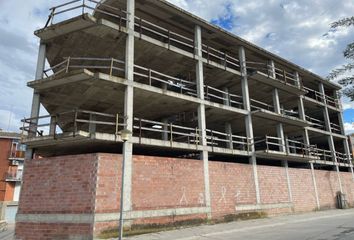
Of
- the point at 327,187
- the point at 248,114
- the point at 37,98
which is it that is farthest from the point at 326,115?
the point at 37,98

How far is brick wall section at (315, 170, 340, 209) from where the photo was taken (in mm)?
23000

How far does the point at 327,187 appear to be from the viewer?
78.4 ft

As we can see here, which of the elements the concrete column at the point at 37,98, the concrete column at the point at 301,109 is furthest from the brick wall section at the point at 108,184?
the concrete column at the point at 301,109

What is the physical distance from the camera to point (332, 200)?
948 inches

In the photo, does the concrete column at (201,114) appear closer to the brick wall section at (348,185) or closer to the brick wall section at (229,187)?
the brick wall section at (229,187)

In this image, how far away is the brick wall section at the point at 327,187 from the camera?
2300cm

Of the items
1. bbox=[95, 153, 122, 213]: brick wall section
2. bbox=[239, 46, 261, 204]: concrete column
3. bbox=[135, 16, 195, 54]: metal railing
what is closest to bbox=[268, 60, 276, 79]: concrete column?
bbox=[239, 46, 261, 204]: concrete column

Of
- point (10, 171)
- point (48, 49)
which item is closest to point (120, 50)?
point (48, 49)

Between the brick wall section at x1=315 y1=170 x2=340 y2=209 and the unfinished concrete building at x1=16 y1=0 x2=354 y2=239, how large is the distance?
161mm

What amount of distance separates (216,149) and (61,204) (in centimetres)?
823

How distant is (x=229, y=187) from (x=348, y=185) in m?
15.6

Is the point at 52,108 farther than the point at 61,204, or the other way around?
the point at 52,108

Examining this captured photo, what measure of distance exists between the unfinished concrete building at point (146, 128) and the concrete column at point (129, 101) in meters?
0.05

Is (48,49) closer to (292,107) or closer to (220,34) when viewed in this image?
(220,34)
